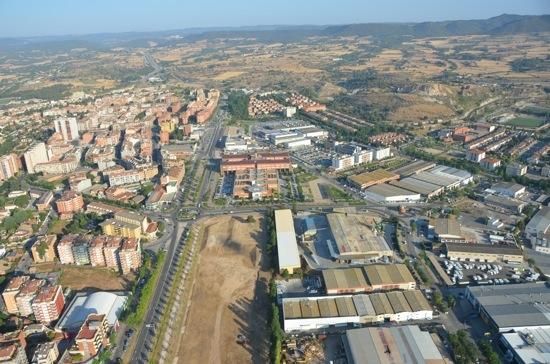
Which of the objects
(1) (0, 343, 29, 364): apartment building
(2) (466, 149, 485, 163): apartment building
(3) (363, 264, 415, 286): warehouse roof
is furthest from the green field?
(1) (0, 343, 29, 364): apartment building

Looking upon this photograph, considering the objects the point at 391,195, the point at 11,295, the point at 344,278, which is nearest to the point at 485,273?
the point at 344,278

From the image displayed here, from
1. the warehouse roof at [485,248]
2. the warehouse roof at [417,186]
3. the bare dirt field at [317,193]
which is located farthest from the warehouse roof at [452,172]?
the warehouse roof at [485,248]

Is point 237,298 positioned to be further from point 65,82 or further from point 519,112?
point 65,82

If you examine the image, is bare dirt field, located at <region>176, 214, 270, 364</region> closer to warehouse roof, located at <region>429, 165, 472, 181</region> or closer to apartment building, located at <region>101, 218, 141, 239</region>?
apartment building, located at <region>101, 218, 141, 239</region>

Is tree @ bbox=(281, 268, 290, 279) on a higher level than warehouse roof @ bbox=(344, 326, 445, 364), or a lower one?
lower

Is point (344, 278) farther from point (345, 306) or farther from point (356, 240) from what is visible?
point (356, 240)

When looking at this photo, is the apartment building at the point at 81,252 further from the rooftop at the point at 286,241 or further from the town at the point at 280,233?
the rooftop at the point at 286,241
